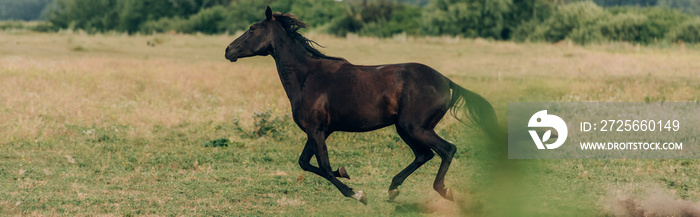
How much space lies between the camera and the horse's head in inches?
311

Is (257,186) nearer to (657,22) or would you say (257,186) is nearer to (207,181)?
(207,181)

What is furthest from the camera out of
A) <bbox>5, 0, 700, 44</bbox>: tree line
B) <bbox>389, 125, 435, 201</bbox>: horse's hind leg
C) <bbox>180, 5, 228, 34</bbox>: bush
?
<bbox>180, 5, 228, 34</bbox>: bush

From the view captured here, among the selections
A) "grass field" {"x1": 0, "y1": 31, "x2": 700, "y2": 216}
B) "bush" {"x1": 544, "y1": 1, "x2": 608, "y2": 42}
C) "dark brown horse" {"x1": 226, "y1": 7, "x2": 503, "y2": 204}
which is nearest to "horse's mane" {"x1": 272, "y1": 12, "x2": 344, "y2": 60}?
"dark brown horse" {"x1": 226, "y1": 7, "x2": 503, "y2": 204}

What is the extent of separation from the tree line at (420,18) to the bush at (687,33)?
7 cm

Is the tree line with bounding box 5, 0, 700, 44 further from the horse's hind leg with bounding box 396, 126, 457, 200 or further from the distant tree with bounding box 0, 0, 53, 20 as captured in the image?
the horse's hind leg with bounding box 396, 126, 457, 200

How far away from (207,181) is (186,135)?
423 cm

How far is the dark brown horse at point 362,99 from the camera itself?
739 cm

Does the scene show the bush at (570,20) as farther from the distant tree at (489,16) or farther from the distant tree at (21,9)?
the distant tree at (21,9)

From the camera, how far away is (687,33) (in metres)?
53.9

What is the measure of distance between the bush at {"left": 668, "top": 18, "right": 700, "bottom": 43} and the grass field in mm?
31653

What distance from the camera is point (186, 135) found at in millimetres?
13961

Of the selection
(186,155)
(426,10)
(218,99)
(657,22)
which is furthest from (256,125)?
(426,10)

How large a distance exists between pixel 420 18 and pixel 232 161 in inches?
2438

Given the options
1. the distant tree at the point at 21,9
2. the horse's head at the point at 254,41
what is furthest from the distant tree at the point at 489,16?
the distant tree at the point at 21,9
